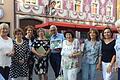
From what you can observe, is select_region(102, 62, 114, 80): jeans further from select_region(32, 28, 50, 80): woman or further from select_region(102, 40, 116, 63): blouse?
Answer: select_region(32, 28, 50, 80): woman

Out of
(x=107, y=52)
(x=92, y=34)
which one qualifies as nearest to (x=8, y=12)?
(x=92, y=34)

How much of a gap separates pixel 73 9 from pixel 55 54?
21338 millimetres

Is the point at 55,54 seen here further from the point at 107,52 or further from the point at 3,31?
the point at 3,31

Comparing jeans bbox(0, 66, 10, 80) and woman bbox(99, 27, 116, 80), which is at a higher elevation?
woman bbox(99, 27, 116, 80)

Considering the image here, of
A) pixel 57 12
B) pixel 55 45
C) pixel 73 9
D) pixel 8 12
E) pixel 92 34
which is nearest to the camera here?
pixel 92 34

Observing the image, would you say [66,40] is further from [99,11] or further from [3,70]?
[99,11]

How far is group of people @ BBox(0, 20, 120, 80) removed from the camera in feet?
22.1

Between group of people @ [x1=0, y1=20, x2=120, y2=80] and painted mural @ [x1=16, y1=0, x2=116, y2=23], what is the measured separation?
17.6 meters

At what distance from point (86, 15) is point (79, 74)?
22.9 metres

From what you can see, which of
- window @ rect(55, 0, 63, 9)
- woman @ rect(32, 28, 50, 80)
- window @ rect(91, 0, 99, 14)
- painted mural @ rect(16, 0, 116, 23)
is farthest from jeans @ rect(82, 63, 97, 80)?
window @ rect(91, 0, 99, 14)

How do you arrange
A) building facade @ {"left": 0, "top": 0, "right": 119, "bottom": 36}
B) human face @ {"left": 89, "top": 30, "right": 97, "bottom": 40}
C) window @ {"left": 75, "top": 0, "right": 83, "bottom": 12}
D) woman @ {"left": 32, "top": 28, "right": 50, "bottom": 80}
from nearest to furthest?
human face @ {"left": 89, "top": 30, "right": 97, "bottom": 40}, woman @ {"left": 32, "top": 28, "right": 50, "bottom": 80}, building facade @ {"left": 0, "top": 0, "right": 119, "bottom": 36}, window @ {"left": 75, "top": 0, "right": 83, "bottom": 12}

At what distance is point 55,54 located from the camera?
8633 mm

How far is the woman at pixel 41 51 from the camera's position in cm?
810

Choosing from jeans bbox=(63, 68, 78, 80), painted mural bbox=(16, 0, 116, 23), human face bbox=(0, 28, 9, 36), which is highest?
painted mural bbox=(16, 0, 116, 23)
